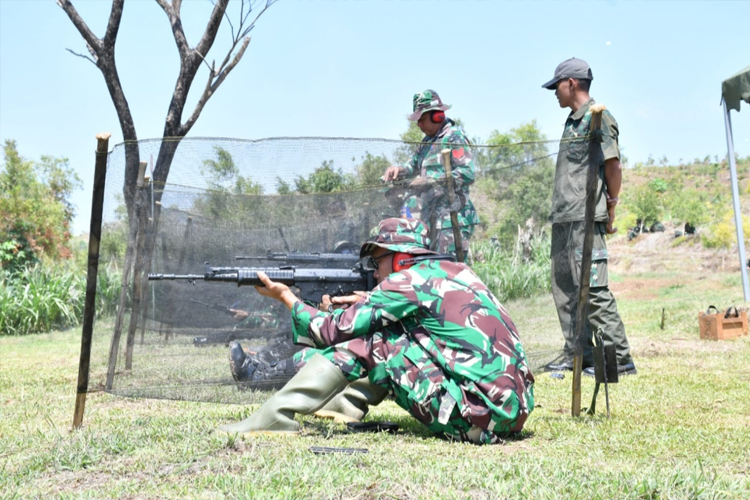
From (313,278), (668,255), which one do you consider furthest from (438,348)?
(668,255)

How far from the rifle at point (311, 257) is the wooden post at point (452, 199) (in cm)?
78

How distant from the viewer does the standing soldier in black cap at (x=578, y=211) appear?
4.94 meters

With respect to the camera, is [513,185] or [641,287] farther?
[641,287]

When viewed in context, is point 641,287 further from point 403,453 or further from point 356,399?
point 403,453

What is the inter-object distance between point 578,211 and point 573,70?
1.42 metres

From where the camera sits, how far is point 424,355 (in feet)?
12.0

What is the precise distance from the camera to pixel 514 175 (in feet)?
17.2

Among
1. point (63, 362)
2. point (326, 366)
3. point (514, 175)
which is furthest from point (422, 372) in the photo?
point (63, 362)

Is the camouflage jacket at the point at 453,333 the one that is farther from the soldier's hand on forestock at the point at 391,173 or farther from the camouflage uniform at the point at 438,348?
the soldier's hand on forestock at the point at 391,173

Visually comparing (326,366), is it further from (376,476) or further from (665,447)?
(665,447)

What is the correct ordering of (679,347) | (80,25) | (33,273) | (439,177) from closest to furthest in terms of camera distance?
(439,177) < (679,347) < (80,25) < (33,273)

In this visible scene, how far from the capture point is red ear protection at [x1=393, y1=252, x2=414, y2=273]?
3795mm

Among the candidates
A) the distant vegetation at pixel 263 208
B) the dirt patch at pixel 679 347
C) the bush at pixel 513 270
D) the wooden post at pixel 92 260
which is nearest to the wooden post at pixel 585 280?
the distant vegetation at pixel 263 208

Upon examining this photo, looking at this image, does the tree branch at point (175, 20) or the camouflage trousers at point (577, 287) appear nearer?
the camouflage trousers at point (577, 287)
